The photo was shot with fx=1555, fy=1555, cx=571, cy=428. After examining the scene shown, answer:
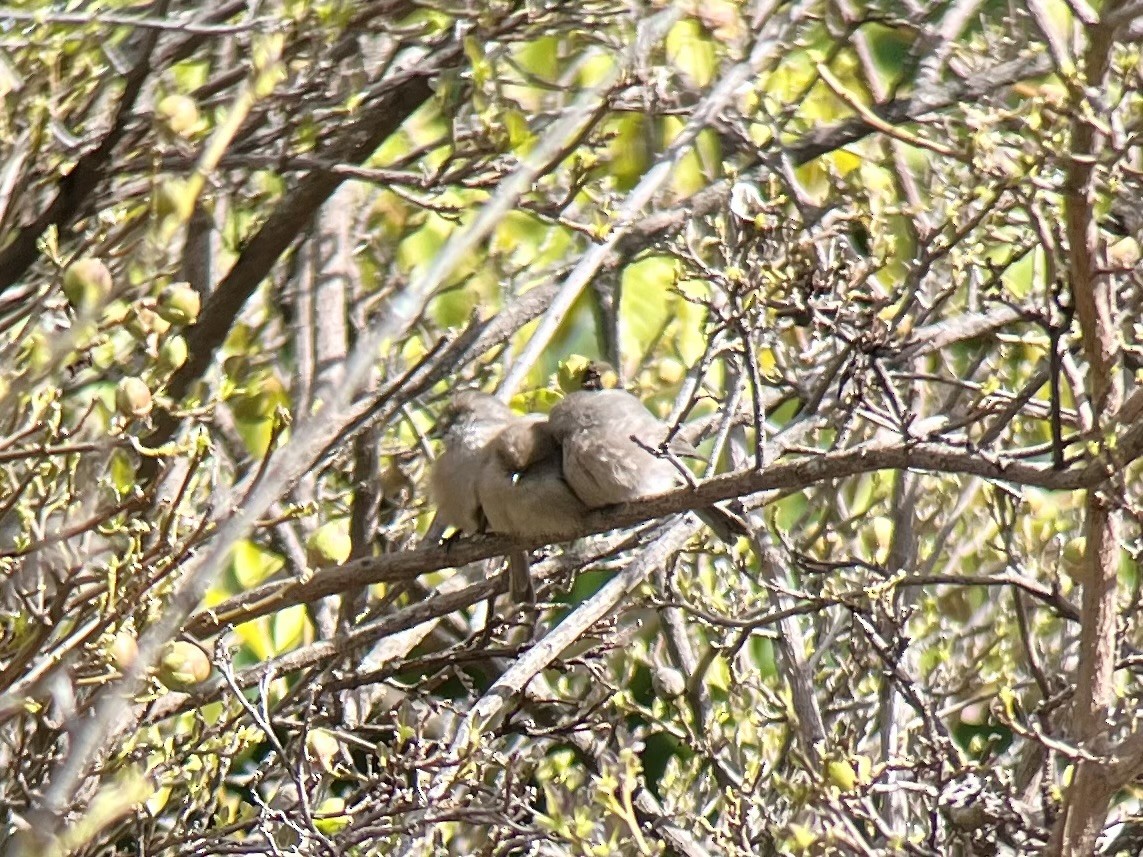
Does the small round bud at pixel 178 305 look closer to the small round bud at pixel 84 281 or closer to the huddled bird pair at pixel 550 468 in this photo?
the small round bud at pixel 84 281

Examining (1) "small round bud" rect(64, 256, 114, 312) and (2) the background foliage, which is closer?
(1) "small round bud" rect(64, 256, 114, 312)

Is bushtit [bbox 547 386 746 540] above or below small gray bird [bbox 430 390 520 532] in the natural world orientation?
above

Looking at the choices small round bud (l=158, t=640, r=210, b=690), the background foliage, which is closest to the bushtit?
the background foliage

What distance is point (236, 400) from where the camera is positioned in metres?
5.14

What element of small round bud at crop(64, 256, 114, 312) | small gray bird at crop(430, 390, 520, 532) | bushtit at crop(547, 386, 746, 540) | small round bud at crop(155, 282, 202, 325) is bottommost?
small gray bird at crop(430, 390, 520, 532)

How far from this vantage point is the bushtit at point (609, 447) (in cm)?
429

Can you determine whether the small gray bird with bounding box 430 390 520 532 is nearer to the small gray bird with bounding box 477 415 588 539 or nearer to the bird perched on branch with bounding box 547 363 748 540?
the small gray bird with bounding box 477 415 588 539

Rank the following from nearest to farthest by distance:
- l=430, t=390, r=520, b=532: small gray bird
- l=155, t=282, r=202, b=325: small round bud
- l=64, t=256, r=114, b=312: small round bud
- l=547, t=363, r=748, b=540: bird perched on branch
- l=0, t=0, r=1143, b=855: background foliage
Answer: l=64, t=256, r=114, b=312: small round bud → l=0, t=0, r=1143, b=855: background foliage → l=155, t=282, r=202, b=325: small round bud → l=547, t=363, r=748, b=540: bird perched on branch → l=430, t=390, r=520, b=532: small gray bird

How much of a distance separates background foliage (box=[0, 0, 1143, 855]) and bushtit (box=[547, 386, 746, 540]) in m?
0.18

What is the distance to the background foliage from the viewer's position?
9.88ft

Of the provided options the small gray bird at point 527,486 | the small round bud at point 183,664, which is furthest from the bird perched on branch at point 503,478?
the small round bud at point 183,664

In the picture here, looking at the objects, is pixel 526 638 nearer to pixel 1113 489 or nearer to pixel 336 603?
pixel 336 603

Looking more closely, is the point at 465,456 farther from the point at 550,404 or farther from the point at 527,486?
the point at 550,404

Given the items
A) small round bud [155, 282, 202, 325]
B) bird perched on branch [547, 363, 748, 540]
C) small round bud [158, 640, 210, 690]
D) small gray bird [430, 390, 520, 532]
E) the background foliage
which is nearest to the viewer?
the background foliage
